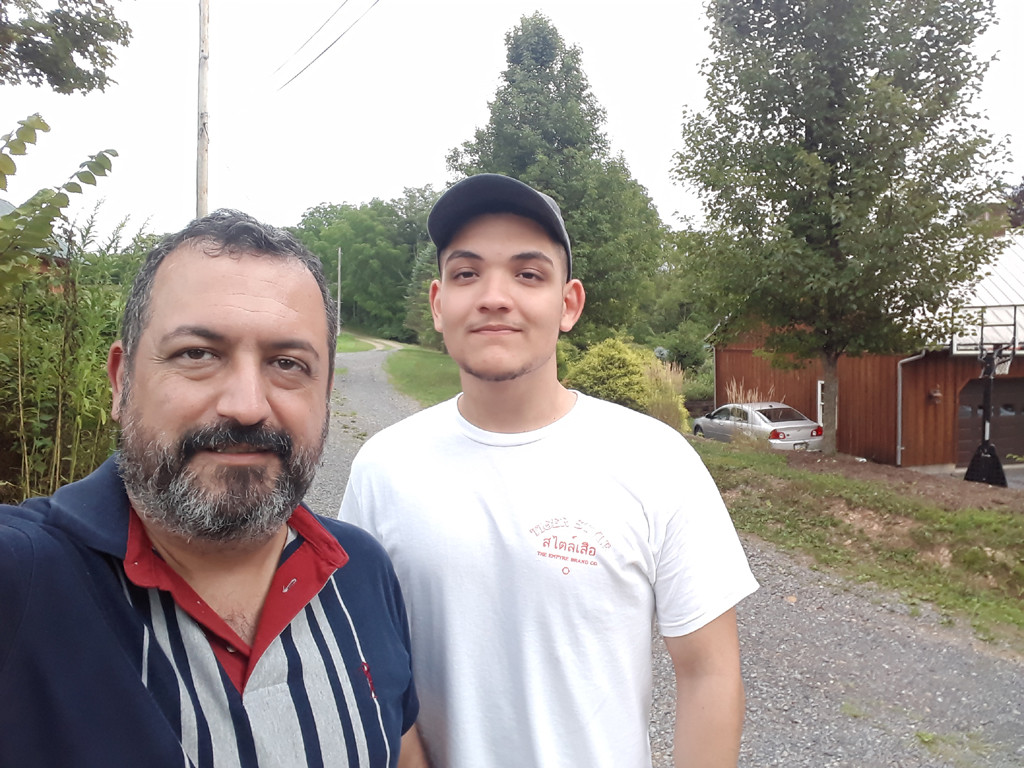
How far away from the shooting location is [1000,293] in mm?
15938

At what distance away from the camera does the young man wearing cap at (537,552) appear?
1566 mm

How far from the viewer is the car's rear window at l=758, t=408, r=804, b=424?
50.5 feet

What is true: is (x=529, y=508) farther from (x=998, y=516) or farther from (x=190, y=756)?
(x=998, y=516)

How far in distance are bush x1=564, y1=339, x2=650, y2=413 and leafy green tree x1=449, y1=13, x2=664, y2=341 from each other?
2.84 m

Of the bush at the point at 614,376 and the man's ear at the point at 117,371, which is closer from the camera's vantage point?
the man's ear at the point at 117,371

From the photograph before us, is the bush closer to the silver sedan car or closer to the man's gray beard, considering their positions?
the silver sedan car

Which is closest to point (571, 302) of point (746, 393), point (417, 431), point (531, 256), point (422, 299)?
point (531, 256)

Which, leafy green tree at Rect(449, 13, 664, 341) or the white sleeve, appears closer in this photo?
the white sleeve

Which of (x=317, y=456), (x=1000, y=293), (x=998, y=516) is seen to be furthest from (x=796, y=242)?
(x=317, y=456)

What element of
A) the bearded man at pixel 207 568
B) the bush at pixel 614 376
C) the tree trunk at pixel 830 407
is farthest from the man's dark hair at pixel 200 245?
the bush at pixel 614 376

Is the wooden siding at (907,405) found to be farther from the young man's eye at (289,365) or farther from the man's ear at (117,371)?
the man's ear at (117,371)

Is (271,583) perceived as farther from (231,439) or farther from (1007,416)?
(1007,416)

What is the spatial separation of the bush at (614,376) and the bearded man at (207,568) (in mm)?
13777

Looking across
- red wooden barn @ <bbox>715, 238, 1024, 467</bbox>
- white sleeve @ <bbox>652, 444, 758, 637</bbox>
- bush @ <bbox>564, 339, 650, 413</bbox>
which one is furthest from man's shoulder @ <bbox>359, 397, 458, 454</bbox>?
red wooden barn @ <bbox>715, 238, 1024, 467</bbox>
